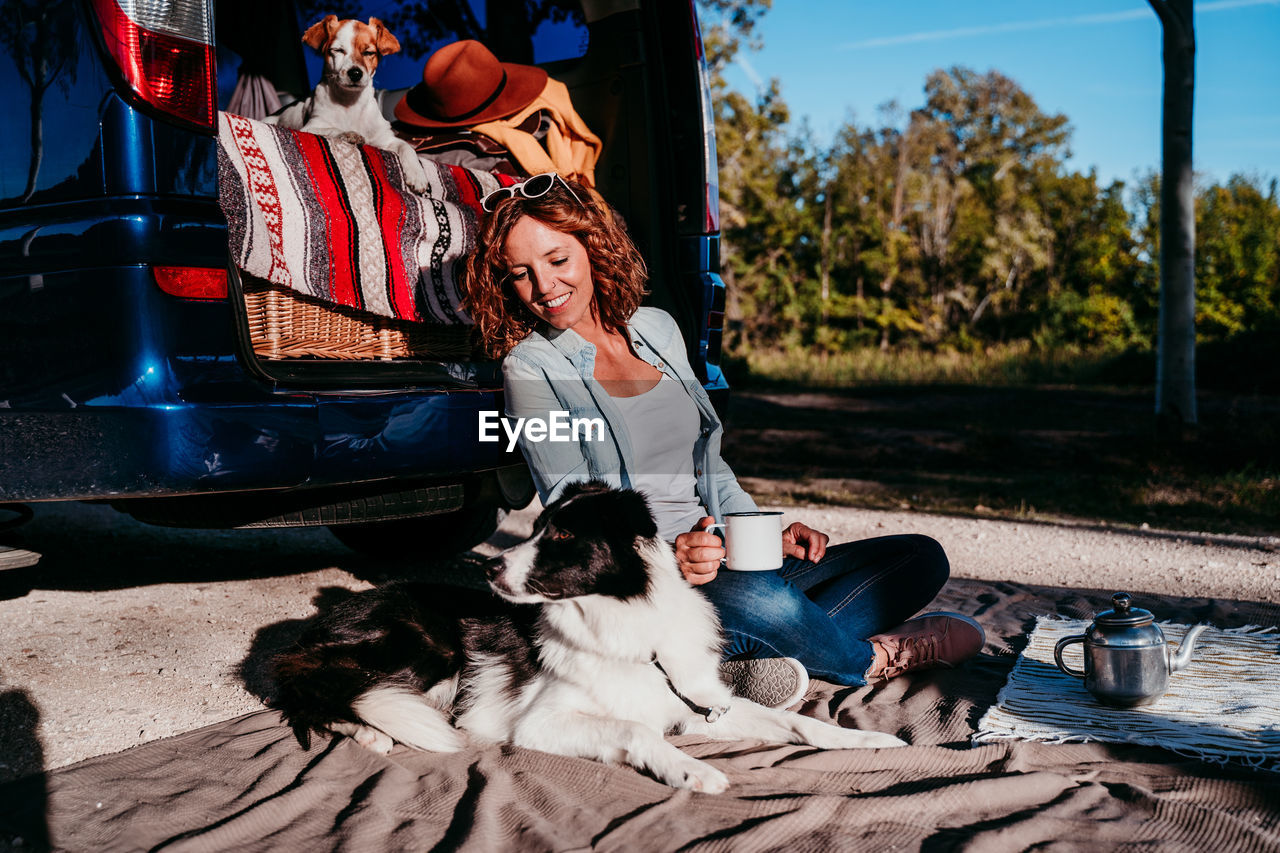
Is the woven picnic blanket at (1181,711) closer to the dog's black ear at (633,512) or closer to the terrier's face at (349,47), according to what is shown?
the dog's black ear at (633,512)

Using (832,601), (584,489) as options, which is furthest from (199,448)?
(832,601)

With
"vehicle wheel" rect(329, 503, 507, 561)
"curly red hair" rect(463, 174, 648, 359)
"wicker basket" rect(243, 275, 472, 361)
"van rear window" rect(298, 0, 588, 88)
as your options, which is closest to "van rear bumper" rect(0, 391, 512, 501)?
"curly red hair" rect(463, 174, 648, 359)

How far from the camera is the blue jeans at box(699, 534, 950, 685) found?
2604 millimetres

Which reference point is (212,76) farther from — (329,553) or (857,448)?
(857,448)

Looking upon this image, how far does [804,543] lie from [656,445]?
21.3 inches

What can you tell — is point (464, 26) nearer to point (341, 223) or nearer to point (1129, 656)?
point (341, 223)

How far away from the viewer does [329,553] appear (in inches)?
187

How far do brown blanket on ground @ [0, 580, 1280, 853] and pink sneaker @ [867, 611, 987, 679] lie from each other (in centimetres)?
42

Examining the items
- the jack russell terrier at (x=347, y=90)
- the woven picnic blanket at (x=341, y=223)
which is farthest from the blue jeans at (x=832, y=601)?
the jack russell terrier at (x=347, y=90)

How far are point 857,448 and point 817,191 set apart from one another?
1327 centimetres

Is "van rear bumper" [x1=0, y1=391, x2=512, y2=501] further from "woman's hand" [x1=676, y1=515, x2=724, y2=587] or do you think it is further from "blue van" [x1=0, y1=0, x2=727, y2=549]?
"woman's hand" [x1=676, y1=515, x2=724, y2=587]

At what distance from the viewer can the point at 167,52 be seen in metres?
2.24

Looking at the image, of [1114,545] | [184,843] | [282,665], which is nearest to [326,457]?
[282,665]

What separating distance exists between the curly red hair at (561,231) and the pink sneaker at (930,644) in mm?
1292
